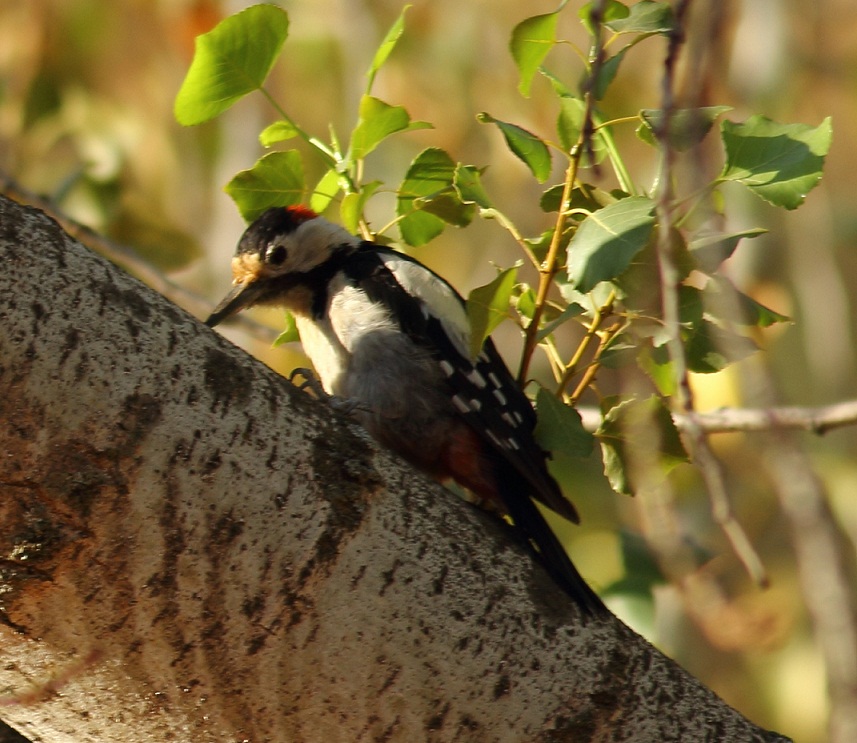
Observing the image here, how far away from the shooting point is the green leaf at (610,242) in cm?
148

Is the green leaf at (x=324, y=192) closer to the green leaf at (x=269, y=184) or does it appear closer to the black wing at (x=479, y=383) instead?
the green leaf at (x=269, y=184)

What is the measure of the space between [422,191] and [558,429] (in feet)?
1.58

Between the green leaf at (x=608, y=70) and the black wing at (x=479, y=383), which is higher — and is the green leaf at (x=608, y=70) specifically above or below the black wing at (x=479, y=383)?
above

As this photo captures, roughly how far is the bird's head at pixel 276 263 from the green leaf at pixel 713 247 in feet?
3.94

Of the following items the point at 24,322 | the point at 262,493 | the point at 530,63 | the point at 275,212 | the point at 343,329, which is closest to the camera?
the point at 24,322

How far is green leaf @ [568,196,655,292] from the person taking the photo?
1478mm

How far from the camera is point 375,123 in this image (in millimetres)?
1794

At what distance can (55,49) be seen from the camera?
5324 millimetres

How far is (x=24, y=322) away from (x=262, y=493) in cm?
33

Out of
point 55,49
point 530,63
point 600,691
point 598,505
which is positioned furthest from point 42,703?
point 55,49

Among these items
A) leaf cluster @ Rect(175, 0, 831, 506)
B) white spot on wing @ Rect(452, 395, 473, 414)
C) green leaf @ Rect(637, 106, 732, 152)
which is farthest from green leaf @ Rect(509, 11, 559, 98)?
white spot on wing @ Rect(452, 395, 473, 414)

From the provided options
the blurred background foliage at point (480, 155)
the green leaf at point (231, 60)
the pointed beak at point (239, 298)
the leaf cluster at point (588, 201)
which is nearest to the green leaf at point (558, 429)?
the leaf cluster at point (588, 201)

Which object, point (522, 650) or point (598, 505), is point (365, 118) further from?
point (598, 505)

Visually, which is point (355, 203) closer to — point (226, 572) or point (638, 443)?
point (638, 443)
